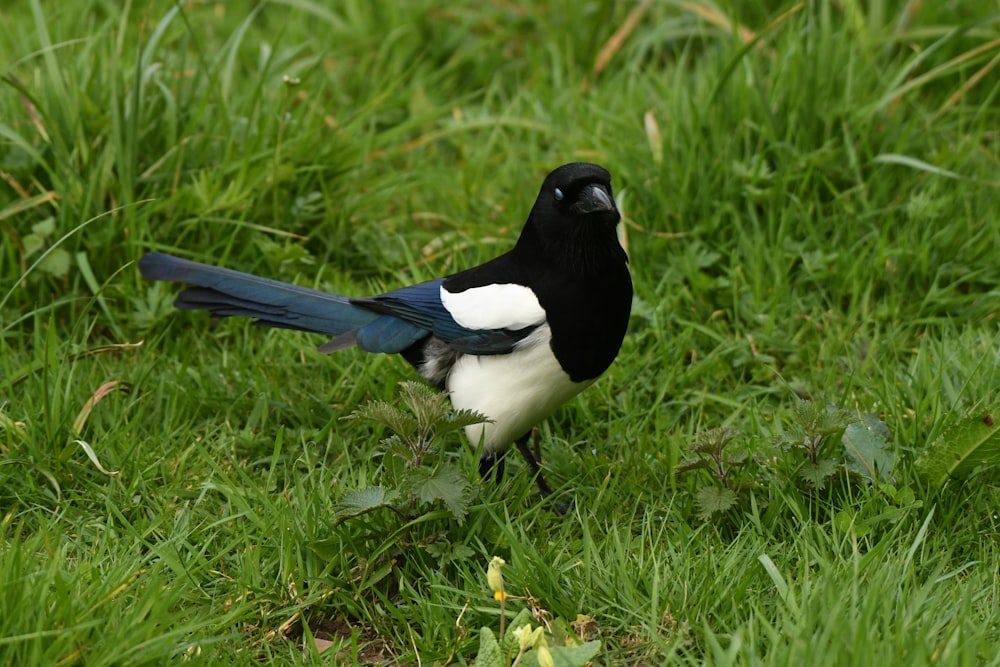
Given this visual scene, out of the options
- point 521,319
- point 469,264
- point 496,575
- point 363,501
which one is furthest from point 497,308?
point 469,264

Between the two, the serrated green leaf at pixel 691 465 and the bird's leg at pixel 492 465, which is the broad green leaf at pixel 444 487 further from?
the serrated green leaf at pixel 691 465

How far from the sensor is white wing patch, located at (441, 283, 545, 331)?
2551 millimetres

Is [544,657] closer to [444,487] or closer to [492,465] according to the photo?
[444,487]

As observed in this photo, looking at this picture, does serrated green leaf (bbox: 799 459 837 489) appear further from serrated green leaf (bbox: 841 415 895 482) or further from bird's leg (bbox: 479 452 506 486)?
bird's leg (bbox: 479 452 506 486)

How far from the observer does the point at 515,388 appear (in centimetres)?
257

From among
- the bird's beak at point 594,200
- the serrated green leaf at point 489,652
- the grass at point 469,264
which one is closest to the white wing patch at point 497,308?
the bird's beak at point 594,200

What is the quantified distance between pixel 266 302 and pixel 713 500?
118cm

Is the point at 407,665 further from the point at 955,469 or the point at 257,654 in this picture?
the point at 955,469

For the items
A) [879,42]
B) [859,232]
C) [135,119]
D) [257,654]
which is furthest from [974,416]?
[135,119]

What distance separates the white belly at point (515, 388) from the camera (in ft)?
8.33

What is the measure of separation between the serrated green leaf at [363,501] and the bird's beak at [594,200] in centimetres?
72

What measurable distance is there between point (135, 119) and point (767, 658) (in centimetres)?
223

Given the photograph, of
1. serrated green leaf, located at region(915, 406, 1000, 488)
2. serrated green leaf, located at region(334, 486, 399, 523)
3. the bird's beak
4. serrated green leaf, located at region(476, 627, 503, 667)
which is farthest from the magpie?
serrated green leaf, located at region(915, 406, 1000, 488)

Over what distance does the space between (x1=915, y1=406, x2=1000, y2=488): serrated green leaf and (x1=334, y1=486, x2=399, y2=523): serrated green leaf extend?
1.12m
